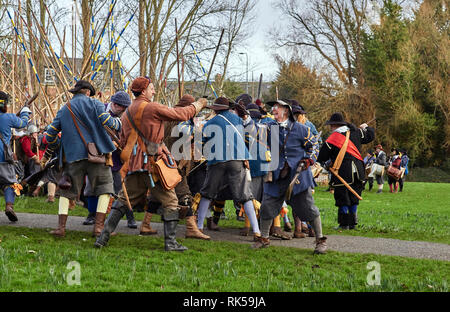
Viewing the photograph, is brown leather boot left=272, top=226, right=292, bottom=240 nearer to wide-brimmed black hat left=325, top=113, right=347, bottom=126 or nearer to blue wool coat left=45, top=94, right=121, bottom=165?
wide-brimmed black hat left=325, top=113, right=347, bottom=126

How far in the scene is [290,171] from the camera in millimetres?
6969

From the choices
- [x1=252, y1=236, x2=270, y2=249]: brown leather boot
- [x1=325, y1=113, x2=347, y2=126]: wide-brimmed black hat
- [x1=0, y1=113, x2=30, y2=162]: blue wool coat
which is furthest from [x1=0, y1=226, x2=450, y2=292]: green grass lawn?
[x1=325, y1=113, x2=347, y2=126]: wide-brimmed black hat

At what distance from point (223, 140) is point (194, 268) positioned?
251 cm

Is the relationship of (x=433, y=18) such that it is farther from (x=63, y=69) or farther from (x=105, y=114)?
(x=105, y=114)

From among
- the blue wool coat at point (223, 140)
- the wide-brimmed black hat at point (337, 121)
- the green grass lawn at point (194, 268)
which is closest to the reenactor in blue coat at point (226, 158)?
the blue wool coat at point (223, 140)

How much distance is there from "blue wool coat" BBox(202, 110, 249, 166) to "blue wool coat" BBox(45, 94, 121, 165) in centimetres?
132

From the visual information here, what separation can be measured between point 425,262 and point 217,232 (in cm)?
318

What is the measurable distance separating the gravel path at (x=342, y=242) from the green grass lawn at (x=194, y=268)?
522 millimetres

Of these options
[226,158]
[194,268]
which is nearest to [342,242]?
[226,158]

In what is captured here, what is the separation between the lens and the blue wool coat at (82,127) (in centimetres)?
689

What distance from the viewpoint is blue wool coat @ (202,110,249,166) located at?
7.57 m

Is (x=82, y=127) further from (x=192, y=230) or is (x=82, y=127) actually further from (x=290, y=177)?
(x=290, y=177)
